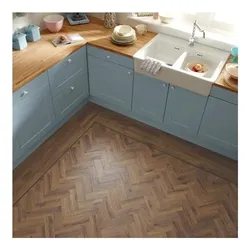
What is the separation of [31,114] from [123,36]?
115 centimetres

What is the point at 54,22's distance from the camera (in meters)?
2.98

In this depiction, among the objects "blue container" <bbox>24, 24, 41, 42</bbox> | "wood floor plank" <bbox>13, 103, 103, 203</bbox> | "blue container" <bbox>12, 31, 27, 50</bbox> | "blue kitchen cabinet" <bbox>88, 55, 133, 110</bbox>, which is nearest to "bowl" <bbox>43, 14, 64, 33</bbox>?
"blue container" <bbox>24, 24, 41, 42</bbox>

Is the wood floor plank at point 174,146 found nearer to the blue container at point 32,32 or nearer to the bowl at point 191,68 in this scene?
the bowl at point 191,68

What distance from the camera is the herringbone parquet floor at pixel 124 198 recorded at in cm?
234

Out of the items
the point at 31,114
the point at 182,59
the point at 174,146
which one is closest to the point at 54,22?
the point at 31,114

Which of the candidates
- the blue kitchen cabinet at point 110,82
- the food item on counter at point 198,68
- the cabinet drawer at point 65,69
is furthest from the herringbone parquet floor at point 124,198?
the food item on counter at point 198,68

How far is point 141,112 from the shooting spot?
3131mm

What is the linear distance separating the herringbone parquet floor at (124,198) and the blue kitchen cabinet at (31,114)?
0.34 m

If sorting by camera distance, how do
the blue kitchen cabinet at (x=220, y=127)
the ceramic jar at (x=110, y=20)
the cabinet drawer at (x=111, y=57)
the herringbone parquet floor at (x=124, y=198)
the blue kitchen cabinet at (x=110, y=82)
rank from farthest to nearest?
1. the ceramic jar at (x=110, y=20)
2. the blue kitchen cabinet at (x=110, y=82)
3. the cabinet drawer at (x=111, y=57)
4. the blue kitchen cabinet at (x=220, y=127)
5. the herringbone parquet floor at (x=124, y=198)

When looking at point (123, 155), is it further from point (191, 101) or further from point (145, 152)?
point (191, 101)

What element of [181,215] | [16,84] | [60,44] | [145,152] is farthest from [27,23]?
[181,215]

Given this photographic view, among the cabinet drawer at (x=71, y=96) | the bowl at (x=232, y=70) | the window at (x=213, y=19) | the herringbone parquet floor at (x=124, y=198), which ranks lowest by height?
the herringbone parquet floor at (x=124, y=198)

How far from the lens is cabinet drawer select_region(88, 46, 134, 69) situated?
2.79 meters

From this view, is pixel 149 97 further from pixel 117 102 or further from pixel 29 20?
pixel 29 20
